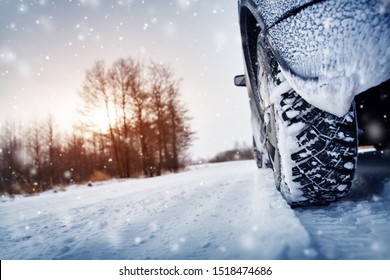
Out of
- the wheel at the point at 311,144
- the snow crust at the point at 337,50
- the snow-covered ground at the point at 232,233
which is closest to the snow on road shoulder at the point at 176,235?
the snow-covered ground at the point at 232,233

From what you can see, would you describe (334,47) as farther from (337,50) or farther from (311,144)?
(311,144)

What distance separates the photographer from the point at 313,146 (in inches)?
38.1

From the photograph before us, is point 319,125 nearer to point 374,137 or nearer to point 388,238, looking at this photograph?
point 388,238

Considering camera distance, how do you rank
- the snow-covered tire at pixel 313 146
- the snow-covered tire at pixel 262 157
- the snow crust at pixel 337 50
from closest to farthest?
the snow crust at pixel 337 50
the snow-covered tire at pixel 313 146
the snow-covered tire at pixel 262 157

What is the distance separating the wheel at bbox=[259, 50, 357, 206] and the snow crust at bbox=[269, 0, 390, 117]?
12 centimetres

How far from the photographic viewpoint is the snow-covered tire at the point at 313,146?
953 millimetres

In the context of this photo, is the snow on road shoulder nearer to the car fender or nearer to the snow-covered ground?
the snow-covered ground

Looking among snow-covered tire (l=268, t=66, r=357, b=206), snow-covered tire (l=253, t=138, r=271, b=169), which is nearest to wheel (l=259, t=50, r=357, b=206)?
snow-covered tire (l=268, t=66, r=357, b=206)

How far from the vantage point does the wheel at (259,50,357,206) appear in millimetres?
953

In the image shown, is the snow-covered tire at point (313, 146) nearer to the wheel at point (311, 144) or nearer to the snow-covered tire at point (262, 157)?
the wheel at point (311, 144)

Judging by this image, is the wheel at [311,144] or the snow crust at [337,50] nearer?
the snow crust at [337,50]

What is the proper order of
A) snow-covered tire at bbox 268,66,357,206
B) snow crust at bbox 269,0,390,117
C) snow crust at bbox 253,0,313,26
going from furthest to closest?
1. snow-covered tire at bbox 268,66,357,206
2. snow crust at bbox 253,0,313,26
3. snow crust at bbox 269,0,390,117

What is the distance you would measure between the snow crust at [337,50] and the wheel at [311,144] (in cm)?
12
